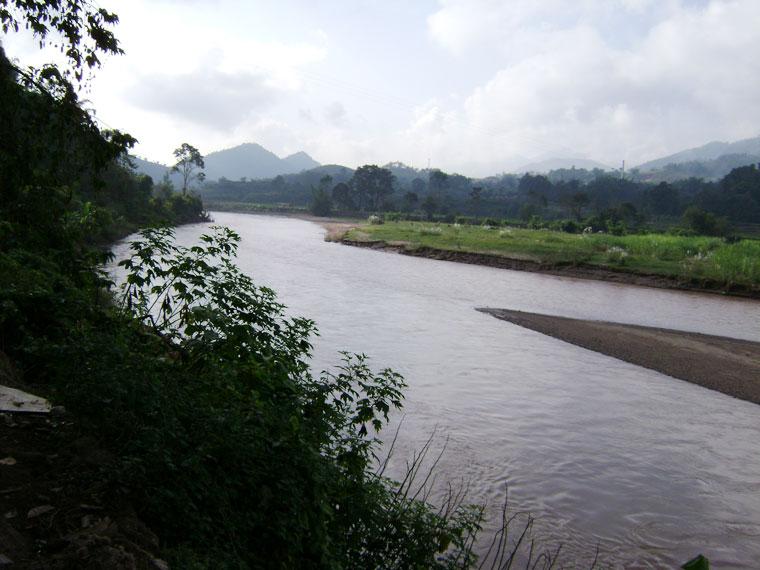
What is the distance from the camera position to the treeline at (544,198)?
86.9 meters

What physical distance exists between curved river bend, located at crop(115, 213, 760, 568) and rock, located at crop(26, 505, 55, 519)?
509 cm

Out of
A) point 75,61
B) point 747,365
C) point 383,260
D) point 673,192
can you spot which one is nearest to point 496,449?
point 75,61

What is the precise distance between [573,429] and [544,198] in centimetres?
10157

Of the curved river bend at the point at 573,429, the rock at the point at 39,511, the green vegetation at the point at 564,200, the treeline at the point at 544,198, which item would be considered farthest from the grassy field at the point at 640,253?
the rock at the point at 39,511

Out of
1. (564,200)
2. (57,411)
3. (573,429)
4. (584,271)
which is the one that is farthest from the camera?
(564,200)

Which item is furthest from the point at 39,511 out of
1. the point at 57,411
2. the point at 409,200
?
the point at 409,200

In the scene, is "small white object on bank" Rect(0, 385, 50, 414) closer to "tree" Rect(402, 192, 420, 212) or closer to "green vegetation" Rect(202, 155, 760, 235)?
"green vegetation" Rect(202, 155, 760, 235)

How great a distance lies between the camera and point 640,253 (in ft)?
137

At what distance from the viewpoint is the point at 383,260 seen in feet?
144

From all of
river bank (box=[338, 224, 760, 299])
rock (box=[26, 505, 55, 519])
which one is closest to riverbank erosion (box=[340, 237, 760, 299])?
river bank (box=[338, 224, 760, 299])

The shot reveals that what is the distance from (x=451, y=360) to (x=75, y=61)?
10.9m

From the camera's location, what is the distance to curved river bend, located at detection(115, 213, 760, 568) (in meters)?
7.20

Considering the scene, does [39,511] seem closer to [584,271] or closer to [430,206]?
[584,271]

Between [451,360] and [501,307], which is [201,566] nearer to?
[451,360]
